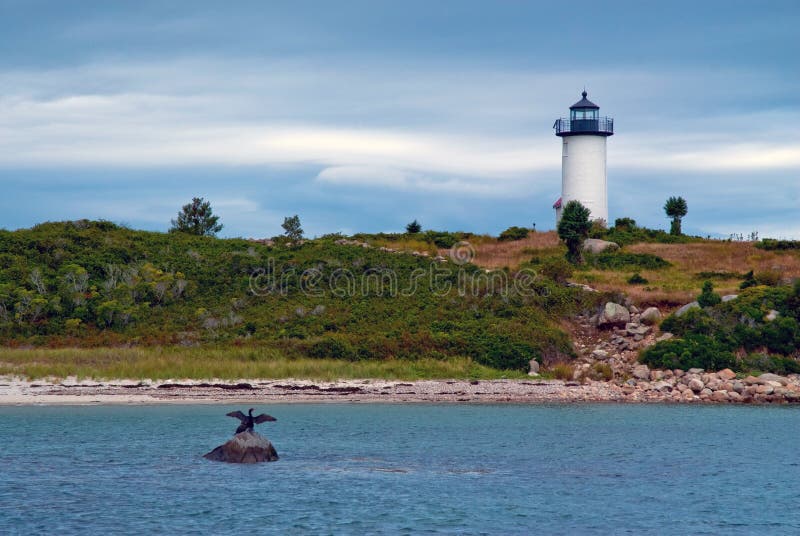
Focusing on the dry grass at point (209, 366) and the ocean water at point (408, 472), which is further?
the dry grass at point (209, 366)

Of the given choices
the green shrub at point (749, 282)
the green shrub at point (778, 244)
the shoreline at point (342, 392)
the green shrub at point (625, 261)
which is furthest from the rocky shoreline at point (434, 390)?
the green shrub at point (778, 244)

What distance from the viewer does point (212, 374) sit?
39188 millimetres

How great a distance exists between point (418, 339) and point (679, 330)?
11359 mm

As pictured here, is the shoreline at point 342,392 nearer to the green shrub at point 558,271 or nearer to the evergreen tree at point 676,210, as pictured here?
the green shrub at point 558,271

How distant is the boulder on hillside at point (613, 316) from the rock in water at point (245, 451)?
79.5 ft

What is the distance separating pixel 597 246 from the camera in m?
63.4

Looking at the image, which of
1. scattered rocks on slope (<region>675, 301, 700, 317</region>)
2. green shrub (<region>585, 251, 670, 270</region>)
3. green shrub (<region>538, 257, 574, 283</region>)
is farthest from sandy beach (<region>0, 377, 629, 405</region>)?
green shrub (<region>585, 251, 670, 270</region>)

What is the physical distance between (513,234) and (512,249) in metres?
5.67

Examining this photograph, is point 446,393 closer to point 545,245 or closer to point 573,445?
point 573,445

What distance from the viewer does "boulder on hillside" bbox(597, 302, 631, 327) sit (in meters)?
45.9

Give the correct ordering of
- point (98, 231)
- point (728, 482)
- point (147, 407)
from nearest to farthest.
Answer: point (728, 482), point (147, 407), point (98, 231)

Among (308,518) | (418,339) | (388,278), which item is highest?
(388,278)

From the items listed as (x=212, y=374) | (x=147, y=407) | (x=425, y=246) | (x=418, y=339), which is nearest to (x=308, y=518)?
(x=147, y=407)

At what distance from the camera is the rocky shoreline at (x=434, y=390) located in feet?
119
